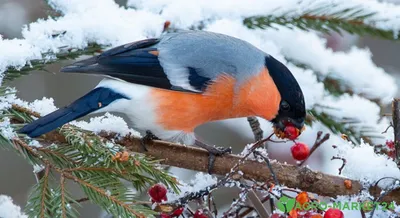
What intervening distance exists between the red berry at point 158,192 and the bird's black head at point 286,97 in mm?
603

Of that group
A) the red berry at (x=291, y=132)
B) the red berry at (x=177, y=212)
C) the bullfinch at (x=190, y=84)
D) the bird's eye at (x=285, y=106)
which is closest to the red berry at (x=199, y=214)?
the red berry at (x=177, y=212)

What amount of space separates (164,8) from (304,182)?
88 centimetres

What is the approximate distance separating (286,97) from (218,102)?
223 mm

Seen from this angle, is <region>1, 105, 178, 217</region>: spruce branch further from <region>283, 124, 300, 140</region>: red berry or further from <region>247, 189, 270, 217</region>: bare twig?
<region>283, 124, 300, 140</region>: red berry

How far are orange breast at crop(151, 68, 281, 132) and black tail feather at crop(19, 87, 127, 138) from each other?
5.7 inches

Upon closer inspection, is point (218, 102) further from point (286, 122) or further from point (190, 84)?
point (286, 122)

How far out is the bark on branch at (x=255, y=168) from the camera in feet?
5.30

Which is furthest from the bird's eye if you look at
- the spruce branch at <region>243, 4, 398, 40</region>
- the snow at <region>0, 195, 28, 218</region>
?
the snow at <region>0, 195, 28, 218</region>

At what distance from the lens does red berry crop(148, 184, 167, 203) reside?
5.17ft

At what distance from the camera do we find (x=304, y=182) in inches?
64.6

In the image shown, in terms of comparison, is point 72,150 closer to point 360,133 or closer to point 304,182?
point 304,182

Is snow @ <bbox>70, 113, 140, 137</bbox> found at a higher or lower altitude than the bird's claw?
higher

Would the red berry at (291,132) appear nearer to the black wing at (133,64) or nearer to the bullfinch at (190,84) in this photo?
the bullfinch at (190,84)

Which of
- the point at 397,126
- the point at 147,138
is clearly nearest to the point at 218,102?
the point at 147,138
